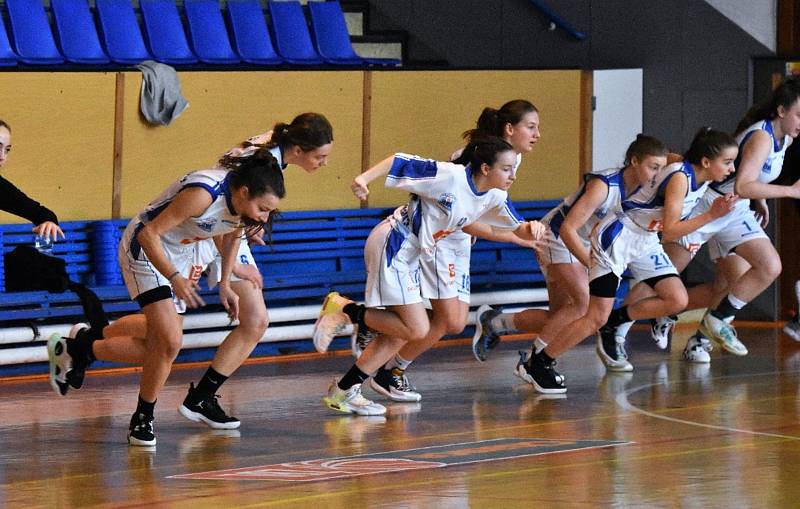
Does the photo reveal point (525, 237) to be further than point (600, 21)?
No

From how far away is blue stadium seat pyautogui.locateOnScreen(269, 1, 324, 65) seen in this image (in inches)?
570

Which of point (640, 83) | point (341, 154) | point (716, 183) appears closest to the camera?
point (716, 183)

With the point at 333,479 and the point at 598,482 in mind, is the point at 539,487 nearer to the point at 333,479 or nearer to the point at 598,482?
the point at 598,482

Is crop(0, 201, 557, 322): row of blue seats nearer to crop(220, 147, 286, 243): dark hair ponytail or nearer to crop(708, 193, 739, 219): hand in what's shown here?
crop(708, 193, 739, 219): hand

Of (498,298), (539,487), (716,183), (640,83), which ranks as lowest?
(539,487)

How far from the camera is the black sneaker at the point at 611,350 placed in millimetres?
11359

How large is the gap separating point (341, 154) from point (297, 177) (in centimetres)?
45

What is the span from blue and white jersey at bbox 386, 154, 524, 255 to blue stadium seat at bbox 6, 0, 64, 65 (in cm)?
480

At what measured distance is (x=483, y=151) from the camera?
9070 millimetres

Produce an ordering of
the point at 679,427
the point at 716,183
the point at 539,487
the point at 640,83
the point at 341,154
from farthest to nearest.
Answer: the point at 640,83
the point at 341,154
the point at 716,183
the point at 679,427
the point at 539,487

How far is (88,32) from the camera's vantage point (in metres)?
13.6

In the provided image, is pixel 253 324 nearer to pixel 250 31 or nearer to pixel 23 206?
pixel 23 206

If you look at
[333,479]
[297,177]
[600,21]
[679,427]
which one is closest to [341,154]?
[297,177]

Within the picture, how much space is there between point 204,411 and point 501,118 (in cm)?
257
